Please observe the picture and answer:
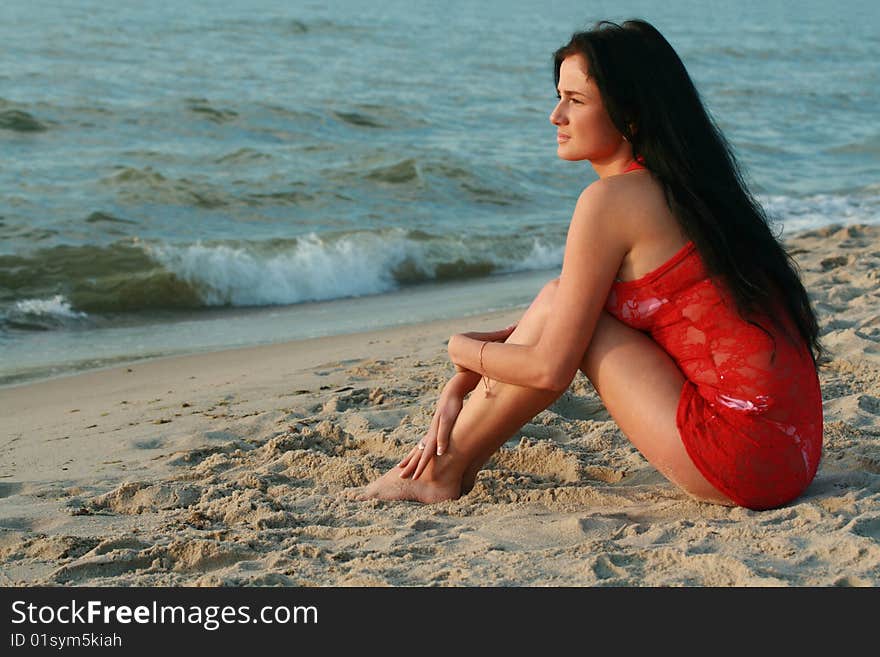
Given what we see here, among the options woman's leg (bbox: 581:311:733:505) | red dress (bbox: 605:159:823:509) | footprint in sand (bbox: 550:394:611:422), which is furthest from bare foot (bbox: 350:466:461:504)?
footprint in sand (bbox: 550:394:611:422)

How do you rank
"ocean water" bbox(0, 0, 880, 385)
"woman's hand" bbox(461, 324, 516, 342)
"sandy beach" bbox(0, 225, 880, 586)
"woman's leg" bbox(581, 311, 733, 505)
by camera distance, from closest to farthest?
"sandy beach" bbox(0, 225, 880, 586) → "woman's leg" bbox(581, 311, 733, 505) → "woman's hand" bbox(461, 324, 516, 342) → "ocean water" bbox(0, 0, 880, 385)

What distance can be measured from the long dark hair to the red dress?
0.06 meters

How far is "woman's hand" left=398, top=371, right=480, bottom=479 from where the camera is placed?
3379 mm

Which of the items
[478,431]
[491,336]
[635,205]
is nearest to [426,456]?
[478,431]

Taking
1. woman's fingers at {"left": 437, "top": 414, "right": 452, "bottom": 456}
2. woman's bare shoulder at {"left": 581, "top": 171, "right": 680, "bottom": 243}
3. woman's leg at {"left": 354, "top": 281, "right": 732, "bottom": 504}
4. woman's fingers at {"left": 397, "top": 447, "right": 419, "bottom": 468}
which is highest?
woman's bare shoulder at {"left": 581, "top": 171, "right": 680, "bottom": 243}

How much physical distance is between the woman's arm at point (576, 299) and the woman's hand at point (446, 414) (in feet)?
0.76

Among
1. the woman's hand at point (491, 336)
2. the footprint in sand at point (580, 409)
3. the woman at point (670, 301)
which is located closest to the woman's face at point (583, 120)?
the woman at point (670, 301)

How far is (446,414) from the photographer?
3385 millimetres

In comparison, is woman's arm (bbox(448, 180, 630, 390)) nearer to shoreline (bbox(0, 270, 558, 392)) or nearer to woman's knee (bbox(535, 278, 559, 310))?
woman's knee (bbox(535, 278, 559, 310))

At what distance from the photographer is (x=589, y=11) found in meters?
31.2

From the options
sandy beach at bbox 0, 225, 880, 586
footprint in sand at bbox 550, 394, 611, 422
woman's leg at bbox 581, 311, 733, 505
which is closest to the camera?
sandy beach at bbox 0, 225, 880, 586

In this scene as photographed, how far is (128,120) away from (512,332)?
10.1m
